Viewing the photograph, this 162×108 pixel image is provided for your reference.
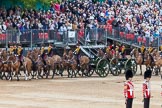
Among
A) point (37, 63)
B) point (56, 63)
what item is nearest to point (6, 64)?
point (37, 63)

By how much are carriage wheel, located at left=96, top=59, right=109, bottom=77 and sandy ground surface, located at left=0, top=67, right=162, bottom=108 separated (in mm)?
912

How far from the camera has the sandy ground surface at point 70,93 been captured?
95.5 feet

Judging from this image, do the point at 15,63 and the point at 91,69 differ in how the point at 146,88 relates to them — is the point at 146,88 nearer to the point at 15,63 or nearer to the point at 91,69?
the point at 15,63

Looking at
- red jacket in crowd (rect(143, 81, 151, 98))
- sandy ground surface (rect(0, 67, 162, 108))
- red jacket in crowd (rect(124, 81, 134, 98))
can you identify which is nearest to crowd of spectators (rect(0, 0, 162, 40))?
sandy ground surface (rect(0, 67, 162, 108))

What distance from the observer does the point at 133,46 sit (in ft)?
179

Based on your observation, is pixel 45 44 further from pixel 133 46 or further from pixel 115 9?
pixel 115 9

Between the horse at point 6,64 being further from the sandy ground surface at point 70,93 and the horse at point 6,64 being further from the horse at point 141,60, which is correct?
the horse at point 141,60

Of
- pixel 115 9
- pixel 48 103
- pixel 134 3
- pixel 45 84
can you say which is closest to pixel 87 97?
pixel 48 103

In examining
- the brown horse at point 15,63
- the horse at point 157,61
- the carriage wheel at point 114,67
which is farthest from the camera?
the horse at point 157,61

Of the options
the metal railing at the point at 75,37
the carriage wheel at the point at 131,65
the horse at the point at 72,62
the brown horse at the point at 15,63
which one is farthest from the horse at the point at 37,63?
the carriage wheel at the point at 131,65

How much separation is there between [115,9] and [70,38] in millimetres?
10978

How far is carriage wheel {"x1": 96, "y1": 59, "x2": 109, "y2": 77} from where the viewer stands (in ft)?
140

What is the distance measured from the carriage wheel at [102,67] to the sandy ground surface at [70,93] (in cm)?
91

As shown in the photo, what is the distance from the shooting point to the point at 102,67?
141ft
